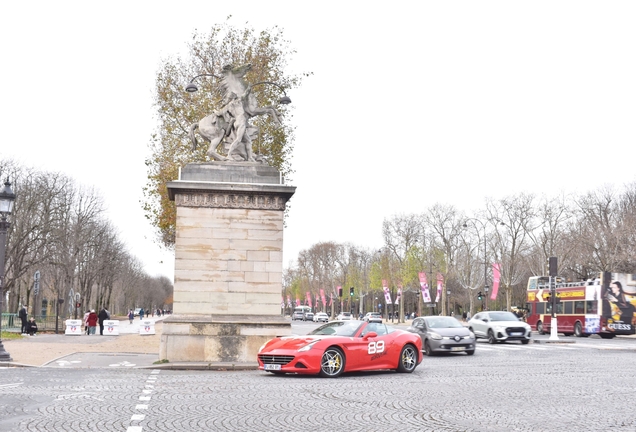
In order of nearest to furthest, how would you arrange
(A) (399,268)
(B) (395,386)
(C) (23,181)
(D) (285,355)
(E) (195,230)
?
(B) (395,386)
(D) (285,355)
(E) (195,230)
(C) (23,181)
(A) (399,268)

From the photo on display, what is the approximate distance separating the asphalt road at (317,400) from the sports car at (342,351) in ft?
1.14

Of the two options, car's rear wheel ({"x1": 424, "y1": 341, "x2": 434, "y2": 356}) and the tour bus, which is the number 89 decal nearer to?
car's rear wheel ({"x1": 424, "y1": 341, "x2": 434, "y2": 356})

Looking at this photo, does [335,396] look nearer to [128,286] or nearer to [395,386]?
[395,386]

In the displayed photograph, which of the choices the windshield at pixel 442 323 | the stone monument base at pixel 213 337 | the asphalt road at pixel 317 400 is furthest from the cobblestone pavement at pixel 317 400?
the windshield at pixel 442 323

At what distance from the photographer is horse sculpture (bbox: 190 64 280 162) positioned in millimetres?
23094

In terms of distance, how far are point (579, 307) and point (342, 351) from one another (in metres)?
33.3

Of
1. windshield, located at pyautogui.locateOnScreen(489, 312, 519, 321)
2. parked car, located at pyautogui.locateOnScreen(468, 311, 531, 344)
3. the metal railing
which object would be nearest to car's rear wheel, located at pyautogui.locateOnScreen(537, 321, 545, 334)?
windshield, located at pyautogui.locateOnScreen(489, 312, 519, 321)

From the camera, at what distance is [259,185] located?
22109 mm

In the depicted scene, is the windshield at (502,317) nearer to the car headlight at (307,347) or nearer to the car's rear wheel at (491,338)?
the car's rear wheel at (491,338)

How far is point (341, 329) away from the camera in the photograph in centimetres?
1909

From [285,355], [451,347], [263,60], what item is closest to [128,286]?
[263,60]

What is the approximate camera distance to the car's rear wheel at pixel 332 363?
1781 cm

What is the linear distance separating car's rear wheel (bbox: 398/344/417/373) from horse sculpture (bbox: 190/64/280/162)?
7.38m

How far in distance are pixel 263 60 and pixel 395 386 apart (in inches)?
1007
